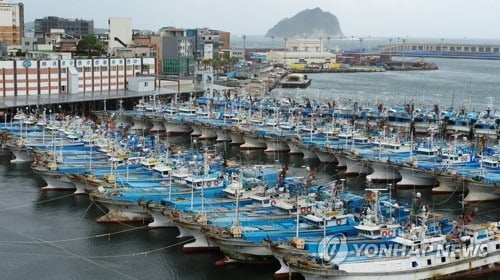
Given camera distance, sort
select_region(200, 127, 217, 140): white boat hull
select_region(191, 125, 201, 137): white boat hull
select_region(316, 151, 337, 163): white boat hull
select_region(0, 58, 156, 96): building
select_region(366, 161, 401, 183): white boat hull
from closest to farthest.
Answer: select_region(366, 161, 401, 183): white boat hull
select_region(316, 151, 337, 163): white boat hull
select_region(200, 127, 217, 140): white boat hull
select_region(191, 125, 201, 137): white boat hull
select_region(0, 58, 156, 96): building

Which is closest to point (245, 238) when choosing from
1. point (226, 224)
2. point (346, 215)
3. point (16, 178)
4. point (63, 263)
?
point (226, 224)

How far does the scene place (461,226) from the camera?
21.3m

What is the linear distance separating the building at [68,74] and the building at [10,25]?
19.9 metres

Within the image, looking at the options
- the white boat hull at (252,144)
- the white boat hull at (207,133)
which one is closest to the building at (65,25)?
the white boat hull at (207,133)

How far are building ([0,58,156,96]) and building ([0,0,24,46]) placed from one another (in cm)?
1987

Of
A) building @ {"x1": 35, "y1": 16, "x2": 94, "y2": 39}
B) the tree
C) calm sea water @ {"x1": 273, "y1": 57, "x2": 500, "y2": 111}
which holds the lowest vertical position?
calm sea water @ {"x1": 273, "y1": 57, "x2": 500, "y2": 111}

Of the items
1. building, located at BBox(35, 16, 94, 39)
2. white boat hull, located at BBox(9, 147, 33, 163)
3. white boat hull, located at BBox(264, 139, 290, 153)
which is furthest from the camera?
building, located at BBox(35, 16, 94, 39)

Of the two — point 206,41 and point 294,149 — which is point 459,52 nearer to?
point 206,41

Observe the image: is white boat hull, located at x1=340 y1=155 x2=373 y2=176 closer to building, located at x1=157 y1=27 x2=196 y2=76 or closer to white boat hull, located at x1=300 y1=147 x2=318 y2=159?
white boat hull, located at x1=300 y1=147 x2=318 y2=159

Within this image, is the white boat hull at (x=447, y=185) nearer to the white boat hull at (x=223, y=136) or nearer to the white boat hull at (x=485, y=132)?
the white boat hull at (x=485, y=132)

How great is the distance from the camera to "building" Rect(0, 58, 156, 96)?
5194 centimetres

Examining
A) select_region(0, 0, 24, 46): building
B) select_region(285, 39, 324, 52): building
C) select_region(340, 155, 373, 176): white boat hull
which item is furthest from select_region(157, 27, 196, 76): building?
select_region(285, 39, 324, 52): building

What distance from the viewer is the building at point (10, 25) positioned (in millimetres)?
75000

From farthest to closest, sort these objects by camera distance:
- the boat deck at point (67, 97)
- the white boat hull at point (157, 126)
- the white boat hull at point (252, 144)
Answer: the white boat hull at point (157, 126) < the boat deck at point (67, 97) < the white boat hull at point (252, 144)
